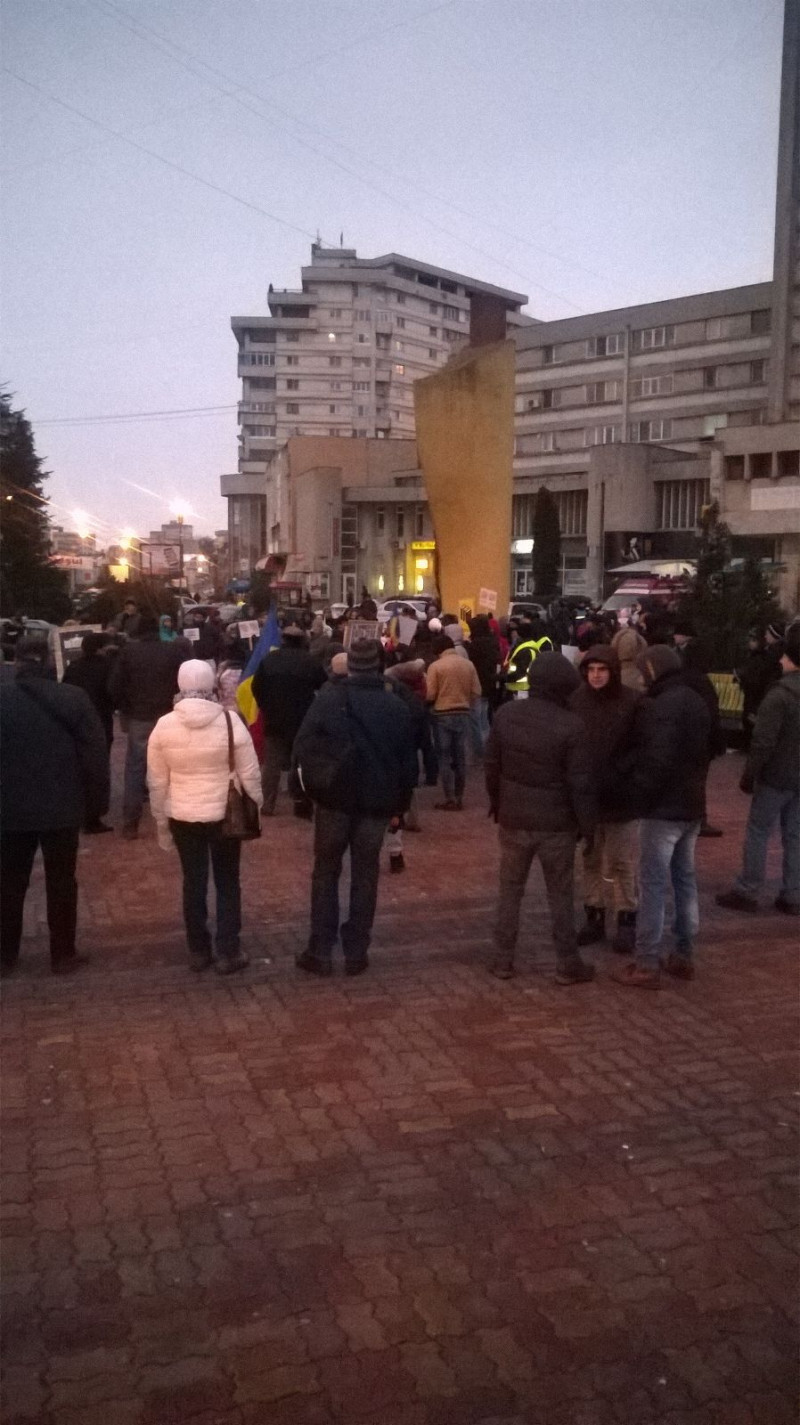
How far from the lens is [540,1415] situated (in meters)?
3.03

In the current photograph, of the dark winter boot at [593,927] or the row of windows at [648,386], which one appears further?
the row of windows at [648,386]

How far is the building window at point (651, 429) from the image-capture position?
68.4 metres

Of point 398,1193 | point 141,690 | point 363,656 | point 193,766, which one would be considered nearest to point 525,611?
point 141,690

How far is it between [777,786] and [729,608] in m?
9.00

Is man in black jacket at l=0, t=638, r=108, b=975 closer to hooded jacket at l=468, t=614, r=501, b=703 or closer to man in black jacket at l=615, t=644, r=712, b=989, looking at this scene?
man in black jacket at l=615, t=644, r=712, b=989

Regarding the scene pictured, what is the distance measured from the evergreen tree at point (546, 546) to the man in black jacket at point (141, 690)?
157 feet

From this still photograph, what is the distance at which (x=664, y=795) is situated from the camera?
6059 mm

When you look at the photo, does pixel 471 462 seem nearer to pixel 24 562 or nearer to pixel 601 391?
pixel 24 562

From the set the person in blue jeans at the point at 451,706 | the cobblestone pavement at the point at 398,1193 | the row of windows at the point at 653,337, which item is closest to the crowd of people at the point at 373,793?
the cobblestone pavement at the point at 398,1193

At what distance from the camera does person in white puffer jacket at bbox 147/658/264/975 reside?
616 centimetres

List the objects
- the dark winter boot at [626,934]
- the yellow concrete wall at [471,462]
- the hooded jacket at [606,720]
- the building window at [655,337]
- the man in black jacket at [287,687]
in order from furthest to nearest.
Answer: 1. the building window at [655,337]
2. the yellow concrete wall at [471,462]
3. the man in black jacket at [287,687]
4. the dark winter boot at [626,934]
5. the hooded jacket at [606,720]

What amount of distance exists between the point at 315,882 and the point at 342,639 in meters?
7.11

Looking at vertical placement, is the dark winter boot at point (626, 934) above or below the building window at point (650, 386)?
below

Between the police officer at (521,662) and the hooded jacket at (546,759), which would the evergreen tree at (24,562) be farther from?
the hooded jacket at (546,759)
